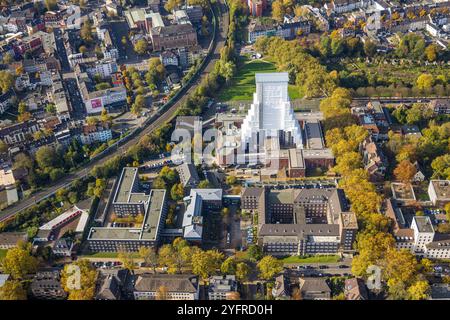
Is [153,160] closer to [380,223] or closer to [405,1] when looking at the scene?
[380,223]

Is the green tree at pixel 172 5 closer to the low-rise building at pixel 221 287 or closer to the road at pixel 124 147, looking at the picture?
the road at pixel 124 147

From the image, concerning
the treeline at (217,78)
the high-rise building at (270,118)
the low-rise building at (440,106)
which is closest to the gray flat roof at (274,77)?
the high-rise building at (270,118)

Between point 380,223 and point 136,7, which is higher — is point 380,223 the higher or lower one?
the lower one

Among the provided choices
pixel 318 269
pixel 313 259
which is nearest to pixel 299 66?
pixel 313 259

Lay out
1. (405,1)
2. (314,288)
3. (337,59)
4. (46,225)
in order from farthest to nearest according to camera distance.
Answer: (405,1) < (337,59) < (46,225) < (314,288)

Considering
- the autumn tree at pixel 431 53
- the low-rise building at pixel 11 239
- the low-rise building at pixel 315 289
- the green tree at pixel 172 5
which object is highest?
the green tree at pixel 172 5

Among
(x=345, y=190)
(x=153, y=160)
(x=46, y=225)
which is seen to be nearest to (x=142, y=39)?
(x=153, y=160)

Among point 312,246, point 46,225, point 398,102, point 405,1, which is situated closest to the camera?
point 312,246
